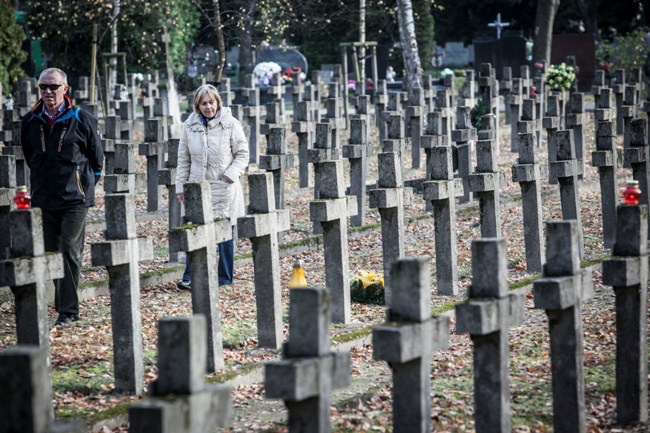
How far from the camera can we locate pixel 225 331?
11.0m

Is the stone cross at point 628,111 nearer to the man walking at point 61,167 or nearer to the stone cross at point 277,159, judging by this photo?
the stone cross at point 277,159

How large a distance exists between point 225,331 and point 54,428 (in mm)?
5573

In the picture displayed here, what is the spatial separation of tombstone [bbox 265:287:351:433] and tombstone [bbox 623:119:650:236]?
8230 mm

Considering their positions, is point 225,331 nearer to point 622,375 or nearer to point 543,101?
point 622,375

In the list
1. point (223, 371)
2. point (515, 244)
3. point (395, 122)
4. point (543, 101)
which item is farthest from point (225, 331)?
point (543, 101)

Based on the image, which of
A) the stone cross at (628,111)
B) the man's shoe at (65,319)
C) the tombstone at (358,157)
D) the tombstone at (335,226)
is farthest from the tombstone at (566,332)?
the stone cross at (628,111)

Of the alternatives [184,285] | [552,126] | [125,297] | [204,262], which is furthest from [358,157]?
[125,297]

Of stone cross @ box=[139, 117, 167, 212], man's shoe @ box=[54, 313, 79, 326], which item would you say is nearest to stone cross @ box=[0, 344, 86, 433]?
man's shoe @ box=[54, 313, 79, 326]

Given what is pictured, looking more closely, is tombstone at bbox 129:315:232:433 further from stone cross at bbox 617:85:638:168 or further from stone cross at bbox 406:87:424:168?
stone cross at bbox 406:87:424:168

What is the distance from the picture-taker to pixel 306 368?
6012 millimetres

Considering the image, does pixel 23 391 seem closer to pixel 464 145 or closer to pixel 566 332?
pixel 566 332

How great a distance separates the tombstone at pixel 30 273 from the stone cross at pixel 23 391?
10.3 ft

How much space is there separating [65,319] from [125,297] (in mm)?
2158

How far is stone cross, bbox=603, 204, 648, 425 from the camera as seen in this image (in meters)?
8.03
